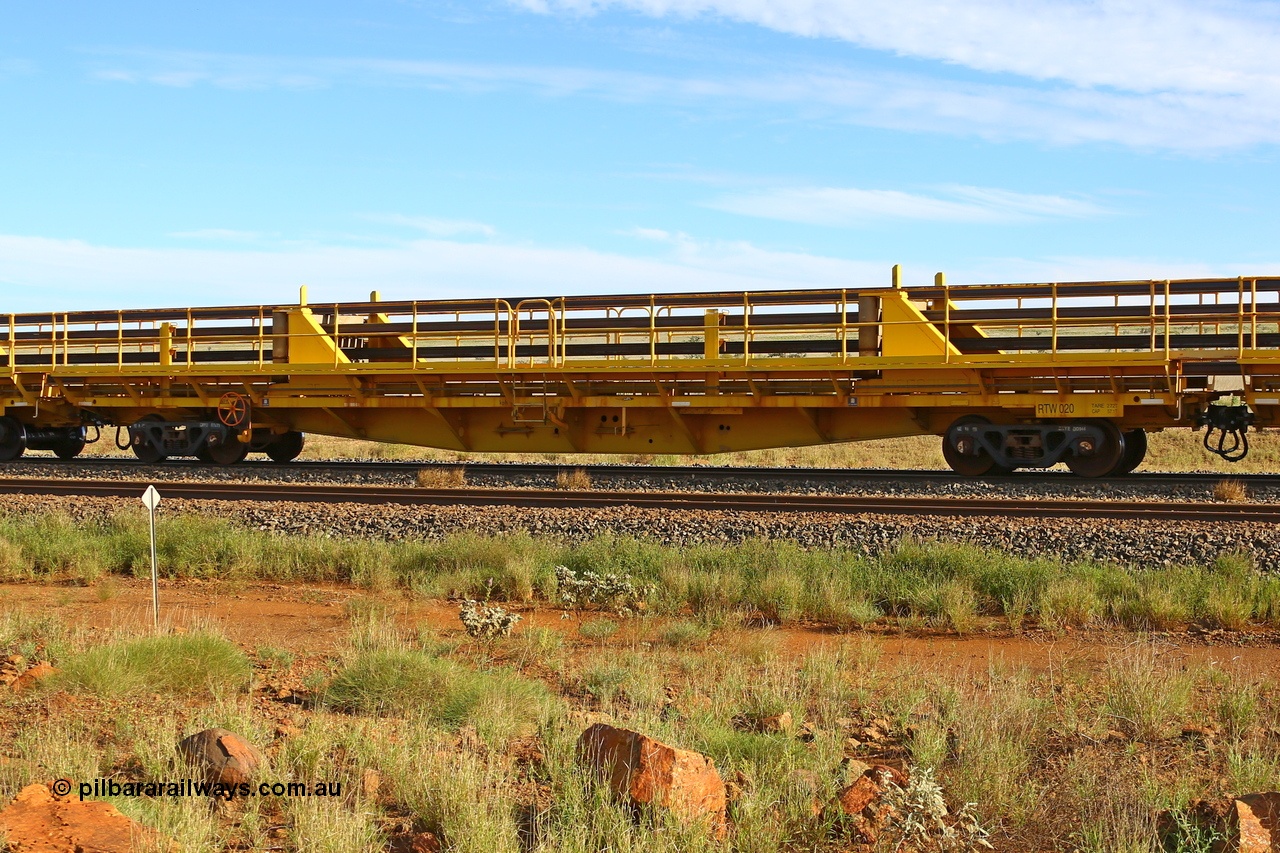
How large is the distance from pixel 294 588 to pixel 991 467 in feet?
35.4

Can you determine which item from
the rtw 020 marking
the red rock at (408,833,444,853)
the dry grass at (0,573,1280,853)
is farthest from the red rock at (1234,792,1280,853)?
the rtw 020 marking

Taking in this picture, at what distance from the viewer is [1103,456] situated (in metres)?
17.0

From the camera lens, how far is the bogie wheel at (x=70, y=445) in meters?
23.9

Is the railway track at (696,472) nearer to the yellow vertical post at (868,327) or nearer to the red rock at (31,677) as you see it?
the yellow vertical post at (868,327)

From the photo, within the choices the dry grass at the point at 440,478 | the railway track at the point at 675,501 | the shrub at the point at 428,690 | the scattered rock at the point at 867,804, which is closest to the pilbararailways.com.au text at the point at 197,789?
the shrub at the point at 428,690

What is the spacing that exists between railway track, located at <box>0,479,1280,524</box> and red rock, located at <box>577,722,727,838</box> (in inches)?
363

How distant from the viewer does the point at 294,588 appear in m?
12.3

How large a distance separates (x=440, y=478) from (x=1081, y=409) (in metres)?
A: 10.1

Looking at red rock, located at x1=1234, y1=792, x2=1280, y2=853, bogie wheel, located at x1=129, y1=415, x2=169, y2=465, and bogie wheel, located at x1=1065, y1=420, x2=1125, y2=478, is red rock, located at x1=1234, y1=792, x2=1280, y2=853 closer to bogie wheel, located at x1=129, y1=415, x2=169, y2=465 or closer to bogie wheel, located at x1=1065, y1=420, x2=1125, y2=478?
bogie wheel, located at x1=1065, y1=420, x2=1125, y2=478

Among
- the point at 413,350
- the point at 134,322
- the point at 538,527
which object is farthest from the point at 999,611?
the point at 134,322

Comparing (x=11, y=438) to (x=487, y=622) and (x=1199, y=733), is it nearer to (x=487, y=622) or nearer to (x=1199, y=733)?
(x=487, y=622)

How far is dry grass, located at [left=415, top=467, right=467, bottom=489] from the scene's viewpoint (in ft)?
61.6

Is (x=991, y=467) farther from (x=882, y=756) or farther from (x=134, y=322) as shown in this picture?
(x=134, y=322)

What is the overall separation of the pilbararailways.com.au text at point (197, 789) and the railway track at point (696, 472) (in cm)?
1262
